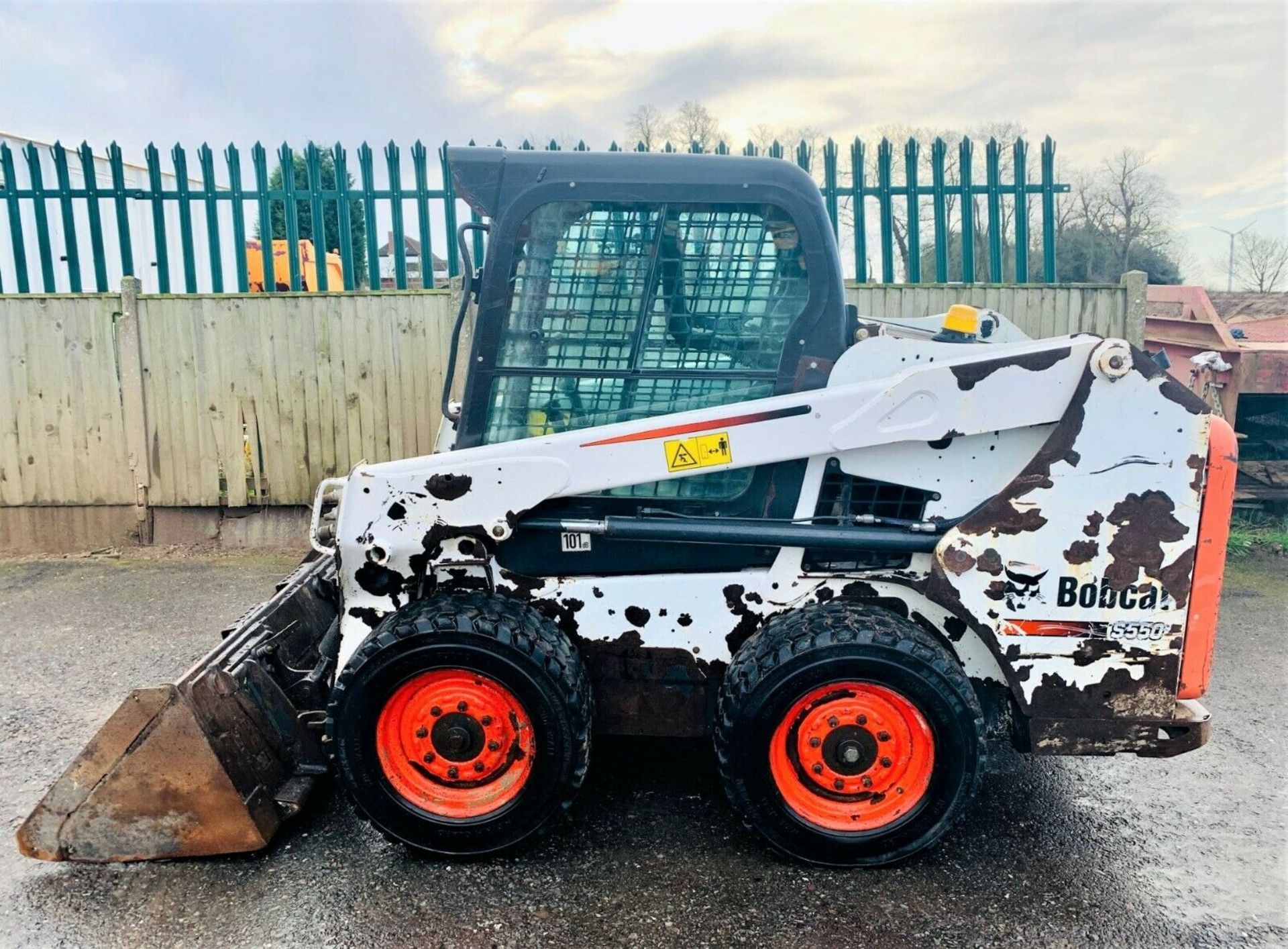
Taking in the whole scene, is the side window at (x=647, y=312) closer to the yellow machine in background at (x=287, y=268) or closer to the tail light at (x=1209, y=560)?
the tail light at (x=1209, y=560)

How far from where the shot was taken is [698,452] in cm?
314

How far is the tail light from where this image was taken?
2992 millimetres

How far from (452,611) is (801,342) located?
1.42 meters

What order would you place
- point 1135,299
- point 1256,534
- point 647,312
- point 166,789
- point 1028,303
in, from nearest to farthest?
point 166,789
point 647,312
point 1135,299
point 1028,303
point 1256,534

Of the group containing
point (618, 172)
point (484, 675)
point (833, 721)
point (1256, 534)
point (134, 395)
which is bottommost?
point (1256, 534)

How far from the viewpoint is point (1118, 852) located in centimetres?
321

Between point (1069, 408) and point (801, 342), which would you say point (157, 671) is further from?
point (1069, 408)

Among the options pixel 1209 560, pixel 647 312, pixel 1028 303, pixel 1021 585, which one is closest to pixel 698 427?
pixel 647 312

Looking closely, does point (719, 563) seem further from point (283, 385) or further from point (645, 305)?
point (283, 385)

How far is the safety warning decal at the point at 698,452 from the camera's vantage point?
10.3 ft

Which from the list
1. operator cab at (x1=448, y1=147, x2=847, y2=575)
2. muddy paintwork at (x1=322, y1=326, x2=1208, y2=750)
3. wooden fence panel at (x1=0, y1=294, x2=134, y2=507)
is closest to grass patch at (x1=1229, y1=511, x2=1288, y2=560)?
muddy paintwork at (x1=322, y1=326, x2=1208, y2=750)

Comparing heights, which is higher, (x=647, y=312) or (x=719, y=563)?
(x=647, y=312)

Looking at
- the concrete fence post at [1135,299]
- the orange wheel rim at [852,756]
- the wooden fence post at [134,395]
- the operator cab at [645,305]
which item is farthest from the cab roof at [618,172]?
the wooden fence post at [134,395]

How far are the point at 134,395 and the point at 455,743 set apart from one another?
529 centimetres
